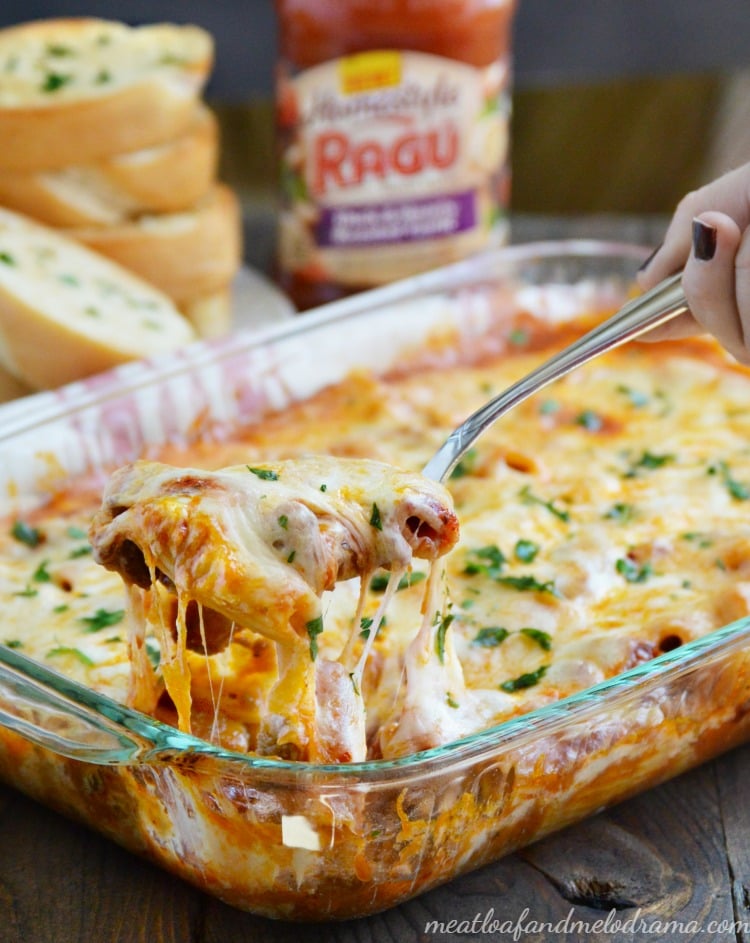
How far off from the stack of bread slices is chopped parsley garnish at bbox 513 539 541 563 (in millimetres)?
1002

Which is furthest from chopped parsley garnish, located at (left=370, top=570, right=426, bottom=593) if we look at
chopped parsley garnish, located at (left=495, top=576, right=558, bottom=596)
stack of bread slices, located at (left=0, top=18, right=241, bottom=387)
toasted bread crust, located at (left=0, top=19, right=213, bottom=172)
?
toasted bread crust, located at (left=0, top=19, right=213, bottom=172)

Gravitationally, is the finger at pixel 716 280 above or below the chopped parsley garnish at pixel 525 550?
above

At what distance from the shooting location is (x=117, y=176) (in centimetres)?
292

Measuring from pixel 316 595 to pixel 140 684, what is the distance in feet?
0.97

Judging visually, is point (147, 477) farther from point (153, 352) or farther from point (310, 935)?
point (153, 352)

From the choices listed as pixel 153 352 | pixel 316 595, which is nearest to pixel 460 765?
pixel 316 595

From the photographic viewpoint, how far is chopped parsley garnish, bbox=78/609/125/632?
1.80 meters

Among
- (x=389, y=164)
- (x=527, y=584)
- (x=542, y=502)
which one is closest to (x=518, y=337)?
(x=389, y=164)

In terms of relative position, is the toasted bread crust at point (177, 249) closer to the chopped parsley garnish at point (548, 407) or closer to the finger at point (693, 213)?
the chopped parsley garnish at point (548, 407)

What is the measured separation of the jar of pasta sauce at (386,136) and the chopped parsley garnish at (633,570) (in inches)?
52.6

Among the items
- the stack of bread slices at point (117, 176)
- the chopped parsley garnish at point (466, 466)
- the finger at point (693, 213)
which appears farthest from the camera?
the stack of bread slices at point (117, 176)

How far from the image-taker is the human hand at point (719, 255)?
156cm

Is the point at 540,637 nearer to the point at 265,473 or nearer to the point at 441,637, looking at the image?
the point at 441,637

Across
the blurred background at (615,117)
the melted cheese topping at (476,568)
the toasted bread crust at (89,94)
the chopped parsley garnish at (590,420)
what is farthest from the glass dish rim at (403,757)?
the blurred background at (615,117)
